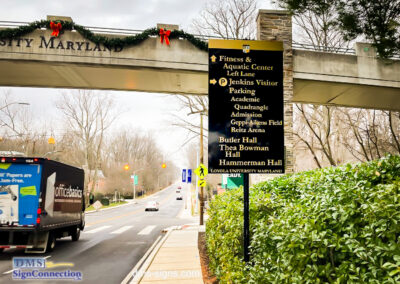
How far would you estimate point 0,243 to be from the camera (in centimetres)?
1101

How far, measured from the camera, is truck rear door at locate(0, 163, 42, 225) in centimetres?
1086

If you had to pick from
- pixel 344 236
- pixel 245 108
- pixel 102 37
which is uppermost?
pixel 102 37

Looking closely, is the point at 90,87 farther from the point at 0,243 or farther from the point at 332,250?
the point at 332,250

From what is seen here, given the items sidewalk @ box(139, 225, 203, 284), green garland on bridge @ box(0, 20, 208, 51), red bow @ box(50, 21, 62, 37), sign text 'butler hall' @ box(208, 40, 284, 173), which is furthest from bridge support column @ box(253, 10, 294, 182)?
sign text 'butler hall' @ box(208, 40, 284, 173)

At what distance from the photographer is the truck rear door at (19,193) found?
1086 cm

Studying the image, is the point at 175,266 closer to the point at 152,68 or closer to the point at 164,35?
the point at 152,68

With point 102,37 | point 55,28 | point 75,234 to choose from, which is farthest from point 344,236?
point 75,234

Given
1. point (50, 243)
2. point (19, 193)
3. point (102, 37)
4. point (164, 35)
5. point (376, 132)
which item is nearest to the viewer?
point (19, 193)

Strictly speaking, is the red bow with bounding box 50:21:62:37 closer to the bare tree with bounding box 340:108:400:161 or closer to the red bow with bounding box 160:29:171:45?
the red bow with bounding box 160:29:171:45

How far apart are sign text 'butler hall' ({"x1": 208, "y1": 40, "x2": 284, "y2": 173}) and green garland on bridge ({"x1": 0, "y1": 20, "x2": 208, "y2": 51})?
9.14 meters

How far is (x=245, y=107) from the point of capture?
4.91 m

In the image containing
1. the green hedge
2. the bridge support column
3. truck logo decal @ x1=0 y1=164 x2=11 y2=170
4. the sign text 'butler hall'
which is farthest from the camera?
the bridge support column

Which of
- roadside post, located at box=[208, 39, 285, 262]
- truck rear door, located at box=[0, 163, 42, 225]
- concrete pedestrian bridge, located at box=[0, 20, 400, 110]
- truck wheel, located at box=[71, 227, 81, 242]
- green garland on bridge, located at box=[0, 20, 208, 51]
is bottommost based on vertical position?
truck wheel, located at box=[71, 227, 81, 242]

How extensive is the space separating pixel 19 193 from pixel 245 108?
9377 mm
